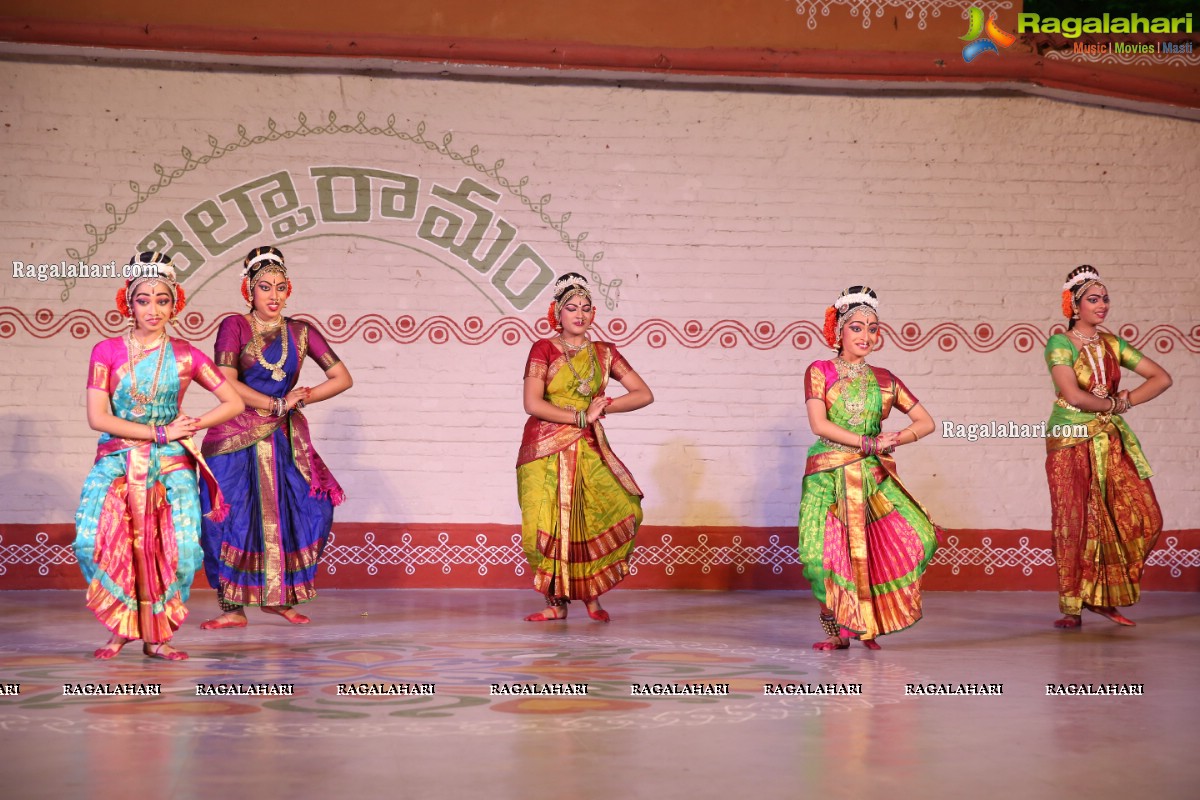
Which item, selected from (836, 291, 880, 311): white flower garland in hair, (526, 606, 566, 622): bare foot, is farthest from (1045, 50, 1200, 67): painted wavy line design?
(526, 606, 566, 622): bare foot

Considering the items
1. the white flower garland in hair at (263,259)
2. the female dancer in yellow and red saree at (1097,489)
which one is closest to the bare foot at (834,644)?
the female dancer in yellow and red saree at (1097,489)

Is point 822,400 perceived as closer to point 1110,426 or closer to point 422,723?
→ point 1110,426

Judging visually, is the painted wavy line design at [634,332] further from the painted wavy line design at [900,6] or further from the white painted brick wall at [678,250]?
the painted wavy line design at [900,6]

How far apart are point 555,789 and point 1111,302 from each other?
623cm

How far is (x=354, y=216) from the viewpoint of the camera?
25.9 feet

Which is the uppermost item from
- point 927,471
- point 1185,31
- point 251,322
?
point 1185,31

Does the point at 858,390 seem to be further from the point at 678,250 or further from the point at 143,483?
the point at 143,483

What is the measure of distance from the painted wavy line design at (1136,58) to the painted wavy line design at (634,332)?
1505mm

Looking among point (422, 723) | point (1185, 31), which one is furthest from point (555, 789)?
point (1185, 31)

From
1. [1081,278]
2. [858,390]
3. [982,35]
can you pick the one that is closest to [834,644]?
[858,390]

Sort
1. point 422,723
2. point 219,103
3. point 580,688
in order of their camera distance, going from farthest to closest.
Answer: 1. point 219,103
2. point 580,688
3. point 422,723

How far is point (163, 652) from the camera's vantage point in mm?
4969

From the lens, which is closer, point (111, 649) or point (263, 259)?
point (111, 649)

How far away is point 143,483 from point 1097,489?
167 inches
